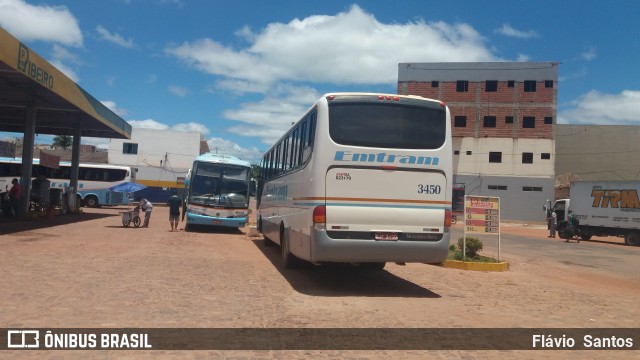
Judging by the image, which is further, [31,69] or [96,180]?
[96,180]

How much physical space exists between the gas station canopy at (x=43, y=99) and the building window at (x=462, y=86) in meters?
34.9

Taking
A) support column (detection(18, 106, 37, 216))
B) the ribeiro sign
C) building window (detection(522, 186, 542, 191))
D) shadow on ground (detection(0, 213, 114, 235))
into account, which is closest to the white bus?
the ribeiro sign

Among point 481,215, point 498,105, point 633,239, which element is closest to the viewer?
point 481,215

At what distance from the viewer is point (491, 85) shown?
54.3m

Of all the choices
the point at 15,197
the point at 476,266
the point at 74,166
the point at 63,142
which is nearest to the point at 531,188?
the point at 74,166

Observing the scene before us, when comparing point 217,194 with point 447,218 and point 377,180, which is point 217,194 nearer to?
point 377,180

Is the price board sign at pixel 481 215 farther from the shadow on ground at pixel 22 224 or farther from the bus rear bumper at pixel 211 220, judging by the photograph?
the shadow on ground at pixel 22 224

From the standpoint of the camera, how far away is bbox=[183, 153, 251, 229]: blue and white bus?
22406 mm

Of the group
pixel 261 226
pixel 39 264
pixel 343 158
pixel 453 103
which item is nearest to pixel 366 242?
pixel 343 158

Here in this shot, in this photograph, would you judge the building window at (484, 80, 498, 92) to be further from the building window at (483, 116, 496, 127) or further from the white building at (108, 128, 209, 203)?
the white building at (108, 128, 209, 203)

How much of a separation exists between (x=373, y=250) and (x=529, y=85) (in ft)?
162

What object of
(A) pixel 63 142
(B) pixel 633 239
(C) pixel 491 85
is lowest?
(B) pixel 633 239

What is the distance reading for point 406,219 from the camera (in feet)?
31.7

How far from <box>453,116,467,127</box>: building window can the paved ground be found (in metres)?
40.9
